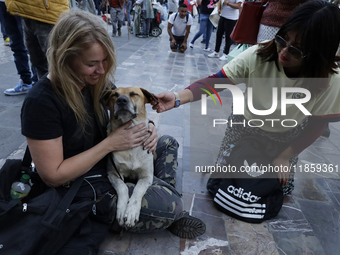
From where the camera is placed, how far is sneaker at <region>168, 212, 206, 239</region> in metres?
1.84

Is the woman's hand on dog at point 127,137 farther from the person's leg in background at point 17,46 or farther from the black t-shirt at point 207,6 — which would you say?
the black t-shirt at point 207,6

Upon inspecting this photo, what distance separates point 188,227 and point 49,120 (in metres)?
1.31

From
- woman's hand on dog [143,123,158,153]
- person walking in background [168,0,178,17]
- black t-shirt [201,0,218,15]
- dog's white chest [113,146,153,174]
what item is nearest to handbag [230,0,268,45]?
woman's hand on dog [143,123,158,153]

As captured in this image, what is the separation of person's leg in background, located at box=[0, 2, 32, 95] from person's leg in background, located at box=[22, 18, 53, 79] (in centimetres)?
70

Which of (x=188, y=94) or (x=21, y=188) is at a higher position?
(x=188, y=94)

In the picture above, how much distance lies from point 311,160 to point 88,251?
3.17 metres

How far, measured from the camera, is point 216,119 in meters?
4.12

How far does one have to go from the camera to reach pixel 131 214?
1.64 meters

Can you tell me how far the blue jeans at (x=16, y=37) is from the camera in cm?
371

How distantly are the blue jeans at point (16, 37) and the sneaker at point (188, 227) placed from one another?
3781 mm

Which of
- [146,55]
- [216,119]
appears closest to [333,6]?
[216,119]

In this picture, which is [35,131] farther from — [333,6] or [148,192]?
[333,6]

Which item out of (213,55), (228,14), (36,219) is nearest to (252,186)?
(36,219)

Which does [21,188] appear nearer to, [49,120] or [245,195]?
[49,120]
